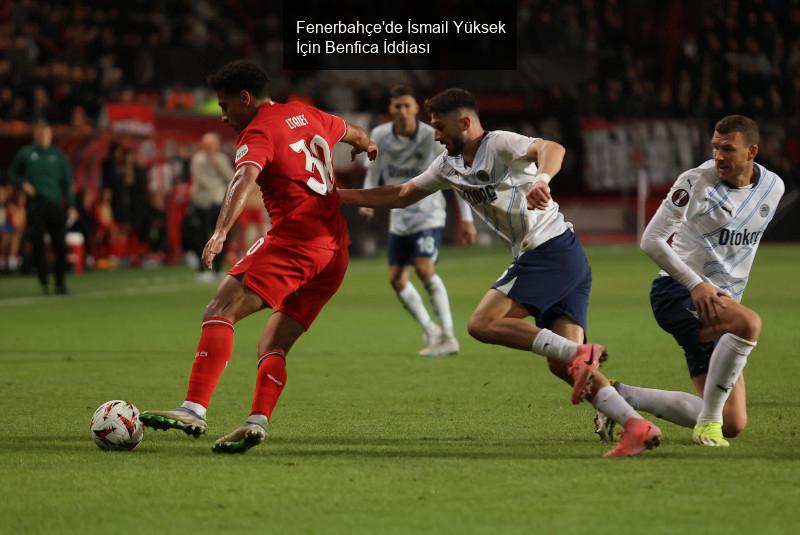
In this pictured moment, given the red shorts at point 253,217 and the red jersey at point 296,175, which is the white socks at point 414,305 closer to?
the red jersey at point 296,175

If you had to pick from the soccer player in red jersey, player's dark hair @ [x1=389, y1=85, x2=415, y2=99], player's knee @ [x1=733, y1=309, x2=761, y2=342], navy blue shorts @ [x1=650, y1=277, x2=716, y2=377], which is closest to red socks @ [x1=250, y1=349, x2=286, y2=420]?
the soccer player in red jersey

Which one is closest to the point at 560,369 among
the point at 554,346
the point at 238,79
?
the point at 554,346

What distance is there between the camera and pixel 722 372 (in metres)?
6.93

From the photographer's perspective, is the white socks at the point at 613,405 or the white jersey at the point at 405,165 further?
the white jersey at the point at 405,165

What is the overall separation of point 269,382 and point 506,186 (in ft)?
5.09

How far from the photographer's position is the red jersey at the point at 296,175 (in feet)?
23.4

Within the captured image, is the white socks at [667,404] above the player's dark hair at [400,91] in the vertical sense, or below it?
below

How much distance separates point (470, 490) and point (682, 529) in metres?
1.06

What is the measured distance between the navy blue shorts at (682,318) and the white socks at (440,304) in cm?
464

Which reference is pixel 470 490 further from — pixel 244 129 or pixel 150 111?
pixel 150 111

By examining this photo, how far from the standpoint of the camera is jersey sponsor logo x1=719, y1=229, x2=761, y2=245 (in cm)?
714

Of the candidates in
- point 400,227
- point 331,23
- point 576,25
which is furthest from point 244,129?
point 576,25

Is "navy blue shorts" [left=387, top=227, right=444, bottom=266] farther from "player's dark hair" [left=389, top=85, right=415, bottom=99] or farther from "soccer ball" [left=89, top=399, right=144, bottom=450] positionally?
"soccer ball" [left=89, top=399, right=144, bottom=450]

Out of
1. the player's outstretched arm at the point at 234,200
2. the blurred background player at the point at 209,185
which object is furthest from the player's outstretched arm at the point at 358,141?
the blurred background player at the point at 209,185
